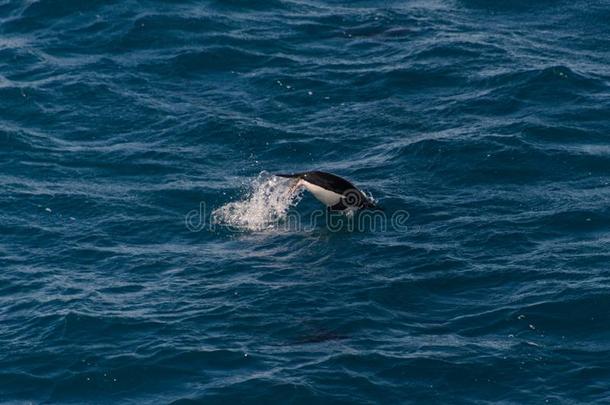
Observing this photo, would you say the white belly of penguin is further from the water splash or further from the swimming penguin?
the water splash

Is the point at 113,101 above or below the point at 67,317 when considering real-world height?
above

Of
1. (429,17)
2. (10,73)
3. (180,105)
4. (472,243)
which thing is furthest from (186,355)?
(429,17)

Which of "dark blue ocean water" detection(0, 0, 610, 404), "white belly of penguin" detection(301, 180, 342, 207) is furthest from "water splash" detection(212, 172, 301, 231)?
"white belly of penguin" detection(301, 180, 342, 207)

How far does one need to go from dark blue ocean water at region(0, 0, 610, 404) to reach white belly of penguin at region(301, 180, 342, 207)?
0.82 m

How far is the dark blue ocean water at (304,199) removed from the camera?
2570cm

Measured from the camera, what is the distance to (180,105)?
127ft

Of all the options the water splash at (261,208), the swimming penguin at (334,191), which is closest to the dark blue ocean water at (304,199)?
the water splash at (261,208)

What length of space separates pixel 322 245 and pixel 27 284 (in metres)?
7.34

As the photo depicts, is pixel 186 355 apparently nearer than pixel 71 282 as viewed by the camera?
Yes

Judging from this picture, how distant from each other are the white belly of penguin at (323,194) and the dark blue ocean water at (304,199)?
82 cm

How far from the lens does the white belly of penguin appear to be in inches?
1241

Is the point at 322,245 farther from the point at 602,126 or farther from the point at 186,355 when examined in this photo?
the point at 602,126

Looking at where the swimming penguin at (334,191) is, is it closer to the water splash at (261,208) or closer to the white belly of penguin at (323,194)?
the white belly of penguin at (323,194)

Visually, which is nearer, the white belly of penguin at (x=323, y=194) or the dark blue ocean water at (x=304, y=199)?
the dark blue ocean water at (x=304, y=199)
